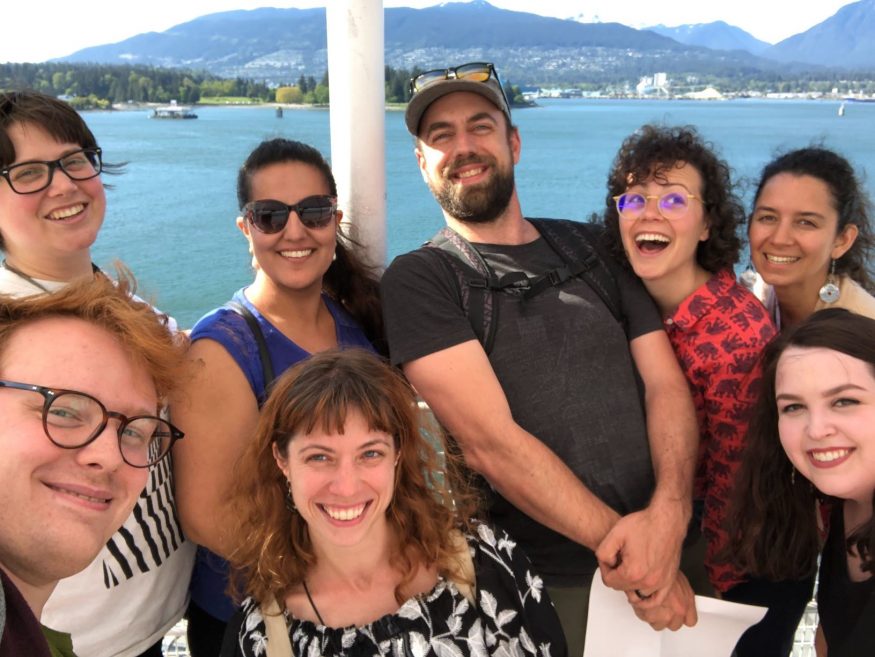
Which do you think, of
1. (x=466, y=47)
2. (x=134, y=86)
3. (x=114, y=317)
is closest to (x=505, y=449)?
(x=114, y=317)

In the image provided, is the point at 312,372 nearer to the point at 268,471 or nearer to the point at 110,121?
the point at 268,471

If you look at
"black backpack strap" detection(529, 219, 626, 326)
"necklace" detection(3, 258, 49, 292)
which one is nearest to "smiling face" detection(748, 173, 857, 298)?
"black backpack strap" detection(529, 219, 626, 326)

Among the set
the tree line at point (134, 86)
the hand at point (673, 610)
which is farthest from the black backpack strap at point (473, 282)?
the tree line at point (134, 86)

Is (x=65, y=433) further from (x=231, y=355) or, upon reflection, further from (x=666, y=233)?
(x=666, y=233)

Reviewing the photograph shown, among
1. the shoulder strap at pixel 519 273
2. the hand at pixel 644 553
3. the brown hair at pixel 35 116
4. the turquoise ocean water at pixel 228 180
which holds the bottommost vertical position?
the turquoise ocean water at pixel 228 180

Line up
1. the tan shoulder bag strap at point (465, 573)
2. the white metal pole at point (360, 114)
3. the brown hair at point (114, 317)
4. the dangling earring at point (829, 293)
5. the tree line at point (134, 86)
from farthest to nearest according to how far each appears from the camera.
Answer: the tree line at point (134, 86)
the white metal pole at point (360, 114)
the dangling earring at point (829, 293)
the tan shoulder bag strap at point (465, 573)
the brown hair at point (114, 317)

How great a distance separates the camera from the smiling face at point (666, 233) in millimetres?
2215

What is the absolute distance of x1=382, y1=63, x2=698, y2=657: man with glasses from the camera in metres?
1.94

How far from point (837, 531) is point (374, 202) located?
1.78m

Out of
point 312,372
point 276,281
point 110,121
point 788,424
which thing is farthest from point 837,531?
point 110,121

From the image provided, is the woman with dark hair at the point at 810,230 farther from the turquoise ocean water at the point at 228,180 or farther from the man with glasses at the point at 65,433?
the man with glasses at the point at 65,433

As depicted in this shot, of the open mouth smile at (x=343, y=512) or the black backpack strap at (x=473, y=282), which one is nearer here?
the open mouth smile at (x=343, y=512)

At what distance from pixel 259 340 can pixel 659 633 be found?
4.47ft

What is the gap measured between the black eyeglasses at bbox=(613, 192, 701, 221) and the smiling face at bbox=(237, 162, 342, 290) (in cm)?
92
